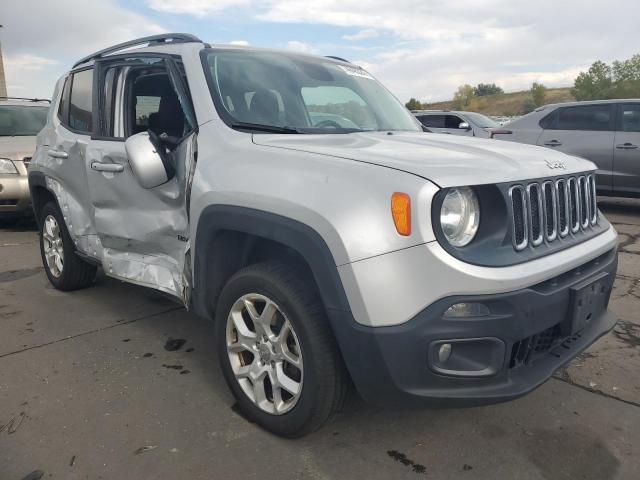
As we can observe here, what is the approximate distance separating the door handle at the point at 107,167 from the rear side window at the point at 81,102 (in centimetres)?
43

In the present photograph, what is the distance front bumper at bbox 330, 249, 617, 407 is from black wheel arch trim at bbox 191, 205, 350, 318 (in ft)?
0.37

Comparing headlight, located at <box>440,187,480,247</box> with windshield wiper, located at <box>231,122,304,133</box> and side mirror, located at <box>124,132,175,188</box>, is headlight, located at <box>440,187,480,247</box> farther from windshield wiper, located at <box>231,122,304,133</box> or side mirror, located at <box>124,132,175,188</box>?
side mirror, located at <box>124,132,175,188</box>

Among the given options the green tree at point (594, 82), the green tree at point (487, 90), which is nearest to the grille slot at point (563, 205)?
the green tree at point (594, 82)

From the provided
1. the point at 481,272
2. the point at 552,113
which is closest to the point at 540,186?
the point at 481,272

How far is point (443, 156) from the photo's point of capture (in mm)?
2352

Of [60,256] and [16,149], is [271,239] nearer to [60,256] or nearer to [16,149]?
[60,256]

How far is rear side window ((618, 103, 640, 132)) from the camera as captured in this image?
26.3 ft

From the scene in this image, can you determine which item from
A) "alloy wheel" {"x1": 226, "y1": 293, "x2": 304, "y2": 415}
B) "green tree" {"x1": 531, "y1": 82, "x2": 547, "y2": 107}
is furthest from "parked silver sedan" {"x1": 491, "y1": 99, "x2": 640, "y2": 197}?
"green tree" {"x1": 531, "y1": 82, "x2": 547, "y2": 107}

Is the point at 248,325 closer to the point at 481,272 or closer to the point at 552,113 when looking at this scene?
the point at 481,272

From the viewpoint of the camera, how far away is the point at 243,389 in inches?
105

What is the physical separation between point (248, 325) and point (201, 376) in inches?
27.7

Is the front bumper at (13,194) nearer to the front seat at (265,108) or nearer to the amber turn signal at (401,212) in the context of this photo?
the front seat at (265,108)

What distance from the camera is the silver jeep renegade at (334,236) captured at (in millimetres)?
2020

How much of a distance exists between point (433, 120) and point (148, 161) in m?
11.4
